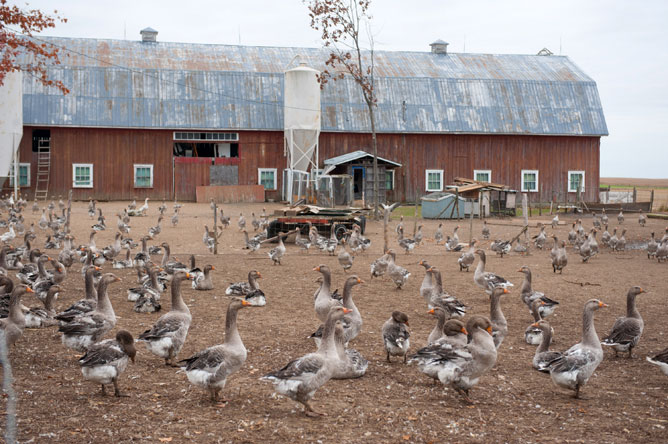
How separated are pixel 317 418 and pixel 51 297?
6.86m

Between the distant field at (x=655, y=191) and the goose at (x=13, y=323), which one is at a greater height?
the distant field at (x=655, y=191)

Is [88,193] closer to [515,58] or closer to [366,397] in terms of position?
[515,58]

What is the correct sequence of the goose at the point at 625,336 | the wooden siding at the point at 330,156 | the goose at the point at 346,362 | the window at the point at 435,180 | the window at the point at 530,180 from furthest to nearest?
the window at the point at 530,180, the window at the point at 435,180, the wooden siding at the point at 330,156, the goose at the point at 625,336, the goose at the point at 346,362

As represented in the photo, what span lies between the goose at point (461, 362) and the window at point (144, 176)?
38219 millimetres

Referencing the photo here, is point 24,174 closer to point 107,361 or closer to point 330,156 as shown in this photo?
point 330,156

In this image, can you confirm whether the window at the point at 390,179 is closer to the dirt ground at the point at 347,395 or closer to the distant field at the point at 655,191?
the distant field at the point at 655,191

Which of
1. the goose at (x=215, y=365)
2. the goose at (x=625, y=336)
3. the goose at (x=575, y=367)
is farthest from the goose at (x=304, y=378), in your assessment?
the goose at (x=625, y=336)

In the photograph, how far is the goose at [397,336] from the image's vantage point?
10.1 metres

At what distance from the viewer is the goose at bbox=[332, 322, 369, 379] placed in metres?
9.34

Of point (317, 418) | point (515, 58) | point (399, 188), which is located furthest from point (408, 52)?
point (317, 418)

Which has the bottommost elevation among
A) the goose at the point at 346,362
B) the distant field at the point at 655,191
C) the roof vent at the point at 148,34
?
the goose at the point at 346,362

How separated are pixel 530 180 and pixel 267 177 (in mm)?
18449

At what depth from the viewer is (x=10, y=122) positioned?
40.5 metres

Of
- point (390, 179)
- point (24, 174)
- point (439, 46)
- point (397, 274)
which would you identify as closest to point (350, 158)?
point (390, 179)
